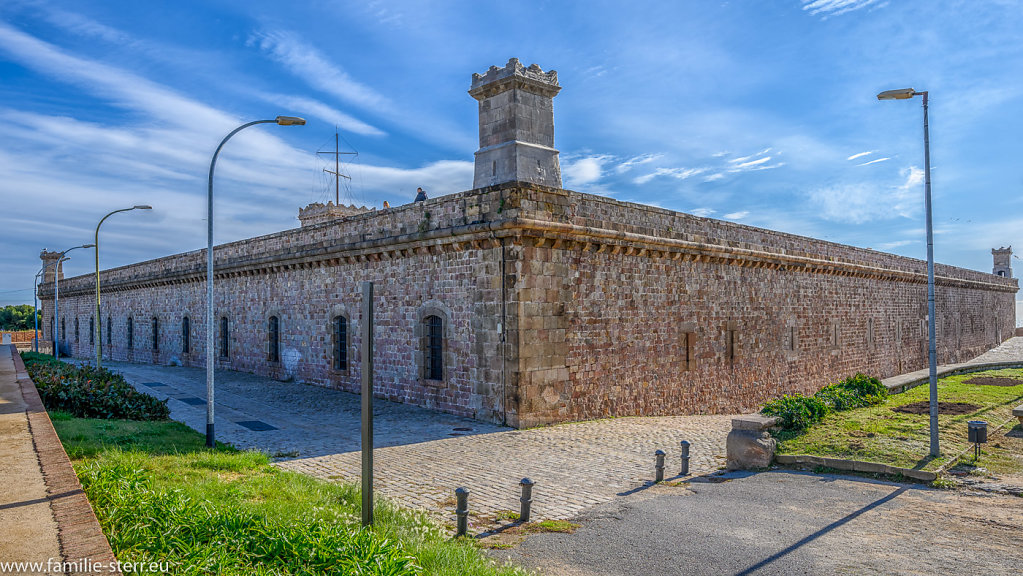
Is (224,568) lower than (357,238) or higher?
lower

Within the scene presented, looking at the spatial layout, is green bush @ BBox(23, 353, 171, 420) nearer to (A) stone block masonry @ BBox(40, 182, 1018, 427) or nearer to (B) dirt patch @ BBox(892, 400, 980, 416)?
(A) stone block masonry @ BBox(40, 182, 1018, 427)

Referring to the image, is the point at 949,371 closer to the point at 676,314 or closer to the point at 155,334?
the point at 676,314

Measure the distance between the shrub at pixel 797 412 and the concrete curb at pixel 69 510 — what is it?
368 inches

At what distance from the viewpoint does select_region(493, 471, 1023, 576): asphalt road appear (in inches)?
223

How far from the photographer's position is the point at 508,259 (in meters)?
12.7

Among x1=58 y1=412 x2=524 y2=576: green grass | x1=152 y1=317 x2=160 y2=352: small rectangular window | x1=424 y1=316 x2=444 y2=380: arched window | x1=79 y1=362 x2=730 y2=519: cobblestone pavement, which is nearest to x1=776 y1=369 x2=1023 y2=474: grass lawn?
x1=79 y1=362 x2=730 y2=519: cobblestone pavement

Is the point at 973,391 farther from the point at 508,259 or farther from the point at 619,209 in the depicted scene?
the point at 508,259

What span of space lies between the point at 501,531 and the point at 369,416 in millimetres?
2073

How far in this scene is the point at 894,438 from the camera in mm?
10156

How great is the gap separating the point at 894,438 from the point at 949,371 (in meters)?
16.1

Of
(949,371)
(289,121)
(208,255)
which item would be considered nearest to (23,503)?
(208,255)

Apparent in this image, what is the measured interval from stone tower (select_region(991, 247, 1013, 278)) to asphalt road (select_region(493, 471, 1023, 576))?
169 ft

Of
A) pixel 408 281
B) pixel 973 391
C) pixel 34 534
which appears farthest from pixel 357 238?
pixel 973 391

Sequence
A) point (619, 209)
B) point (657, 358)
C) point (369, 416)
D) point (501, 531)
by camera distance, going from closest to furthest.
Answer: point (369, 416) → point (501, 531) → point (619, 209) → point (657, 358)
